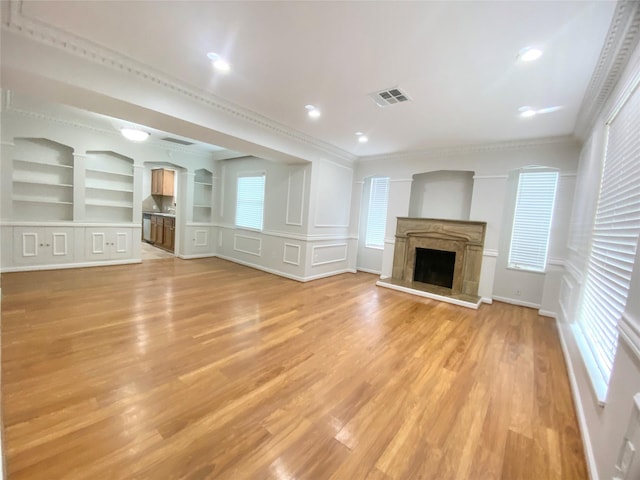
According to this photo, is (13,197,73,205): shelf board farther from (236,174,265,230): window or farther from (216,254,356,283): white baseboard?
(216,254,356,283): white baseboard

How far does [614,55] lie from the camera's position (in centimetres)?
197

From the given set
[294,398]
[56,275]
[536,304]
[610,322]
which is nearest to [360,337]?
[294,398]

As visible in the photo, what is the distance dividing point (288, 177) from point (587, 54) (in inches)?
173

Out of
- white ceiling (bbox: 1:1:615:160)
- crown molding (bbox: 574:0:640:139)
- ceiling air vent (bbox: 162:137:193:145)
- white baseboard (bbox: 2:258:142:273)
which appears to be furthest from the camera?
ceiling air vent (bbox: 162:137:193:145)

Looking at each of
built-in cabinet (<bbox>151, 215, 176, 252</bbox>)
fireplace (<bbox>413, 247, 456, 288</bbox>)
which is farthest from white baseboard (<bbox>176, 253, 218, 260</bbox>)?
fireplace (<bbox>413, 247, 456, 288</bbox>)

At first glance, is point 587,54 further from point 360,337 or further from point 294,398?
point 294,398

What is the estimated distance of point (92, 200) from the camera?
5.54m

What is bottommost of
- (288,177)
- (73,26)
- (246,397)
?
(246,397)

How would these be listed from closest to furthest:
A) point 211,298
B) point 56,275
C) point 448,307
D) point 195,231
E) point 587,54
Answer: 1. point 587,54
2. point 211,298
3. point 448,307
4. point 56,275
5. point 195,231

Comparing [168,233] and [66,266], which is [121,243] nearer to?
[66,266]

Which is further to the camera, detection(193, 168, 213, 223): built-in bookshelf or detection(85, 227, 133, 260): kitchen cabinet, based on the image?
detection(193, 168, 213, 223): built-in bookshelf

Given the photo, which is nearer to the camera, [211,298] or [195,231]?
[211,298]

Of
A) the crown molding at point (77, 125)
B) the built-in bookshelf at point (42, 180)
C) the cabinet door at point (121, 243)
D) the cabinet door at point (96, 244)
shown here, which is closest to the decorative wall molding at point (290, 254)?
the cabinet door at point (121, 243)

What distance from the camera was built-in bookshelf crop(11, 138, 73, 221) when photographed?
4.65 m
